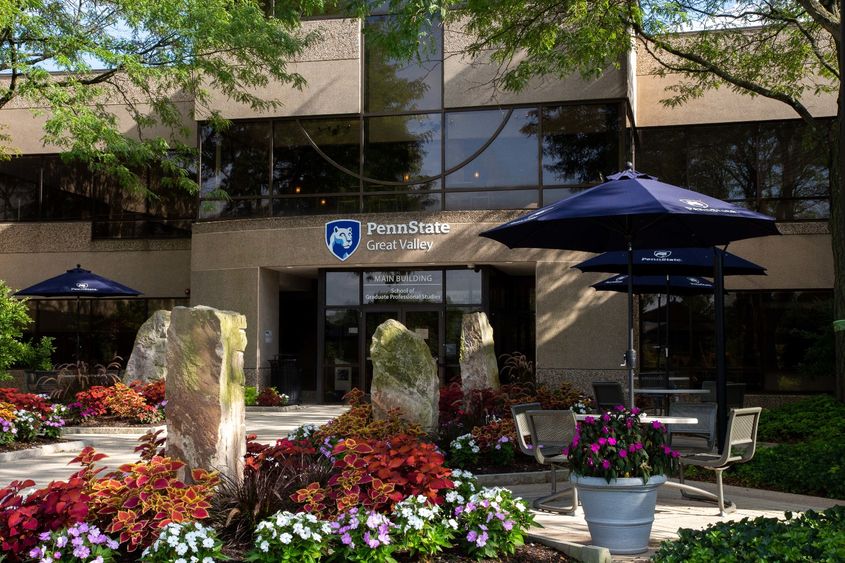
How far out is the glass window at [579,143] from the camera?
63.5 ft

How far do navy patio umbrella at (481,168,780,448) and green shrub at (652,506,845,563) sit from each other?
2343mm

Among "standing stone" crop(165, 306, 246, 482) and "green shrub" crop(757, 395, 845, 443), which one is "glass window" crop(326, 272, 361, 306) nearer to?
"green shrub" crop(757, 395, 845, 443)

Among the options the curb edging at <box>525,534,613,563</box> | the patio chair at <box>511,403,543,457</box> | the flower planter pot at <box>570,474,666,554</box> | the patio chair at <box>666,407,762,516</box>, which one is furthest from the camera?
the patio chair at <box>511,403,543,457</box>

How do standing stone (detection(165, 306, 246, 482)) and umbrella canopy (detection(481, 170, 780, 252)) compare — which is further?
umbrella canopy (detection(481, 170, 780, 252))

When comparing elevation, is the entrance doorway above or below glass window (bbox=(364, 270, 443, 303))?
below

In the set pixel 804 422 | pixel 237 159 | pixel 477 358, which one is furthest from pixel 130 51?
pixel 804 422

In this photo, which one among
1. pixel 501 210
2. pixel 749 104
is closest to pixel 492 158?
pixel 501 210

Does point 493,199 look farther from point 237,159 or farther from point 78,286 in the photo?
point 78,286

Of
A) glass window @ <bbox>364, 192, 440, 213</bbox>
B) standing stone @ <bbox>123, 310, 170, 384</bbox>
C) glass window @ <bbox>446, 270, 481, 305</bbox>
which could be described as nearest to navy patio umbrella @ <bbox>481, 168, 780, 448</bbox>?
glass window @ <bbox>446, 270, 481, 305</bbox>

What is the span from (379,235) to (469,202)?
215 cm

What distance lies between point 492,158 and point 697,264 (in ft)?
28.6

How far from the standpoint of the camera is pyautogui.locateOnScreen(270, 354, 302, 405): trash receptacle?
20.8 meters

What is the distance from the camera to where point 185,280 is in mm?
23500

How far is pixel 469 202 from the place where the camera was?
19.9 metres
